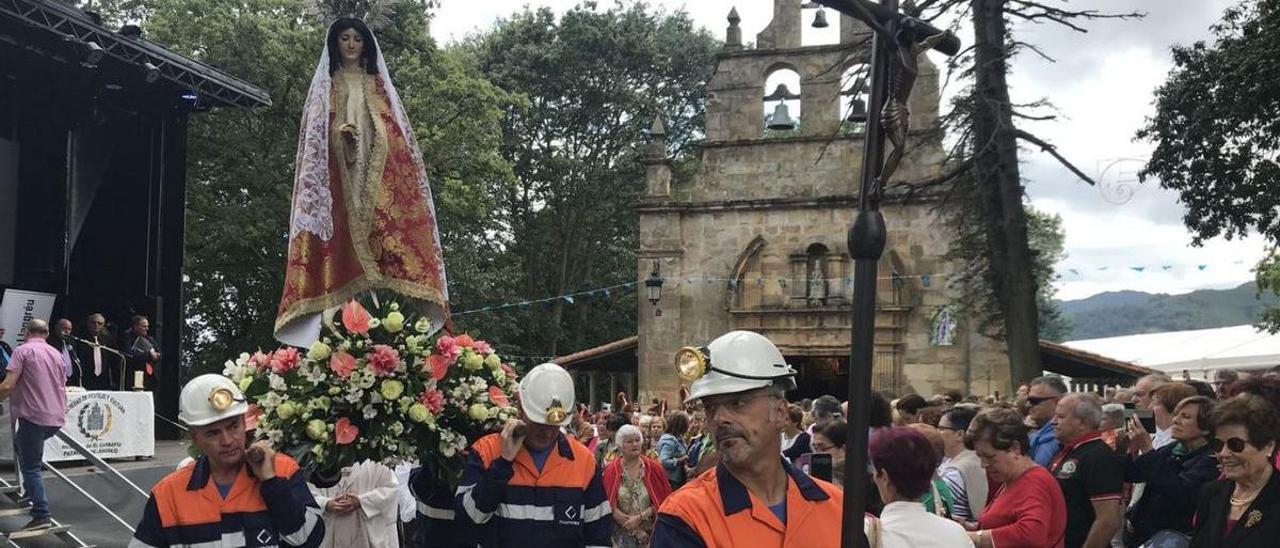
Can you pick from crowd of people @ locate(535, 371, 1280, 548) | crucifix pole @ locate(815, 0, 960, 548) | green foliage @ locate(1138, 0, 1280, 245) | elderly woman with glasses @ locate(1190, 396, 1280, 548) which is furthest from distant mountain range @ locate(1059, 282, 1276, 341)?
crucifix pole @ locate(815, 0, 960, 548)

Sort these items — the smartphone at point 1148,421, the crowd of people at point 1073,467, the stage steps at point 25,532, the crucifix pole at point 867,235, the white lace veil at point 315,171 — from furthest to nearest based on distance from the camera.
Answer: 1. the stage steps at point 25,532
2. the smartphone at point 1148,421
3. the white lace veil at point 315,171
4. the crowd of people at point 1073,467
5. the crucifix pole at point 867,235

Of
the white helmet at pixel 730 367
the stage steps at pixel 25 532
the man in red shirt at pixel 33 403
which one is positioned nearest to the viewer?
the white helmet at pixel 730 367

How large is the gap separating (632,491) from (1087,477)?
397 centimetres

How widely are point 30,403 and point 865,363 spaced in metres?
10.1

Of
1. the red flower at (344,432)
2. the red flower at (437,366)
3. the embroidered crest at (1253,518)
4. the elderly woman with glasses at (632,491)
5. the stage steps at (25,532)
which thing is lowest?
Result: the stage steps at (25,532)

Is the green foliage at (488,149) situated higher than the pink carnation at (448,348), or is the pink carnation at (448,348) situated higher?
the green foliage at (488,149)

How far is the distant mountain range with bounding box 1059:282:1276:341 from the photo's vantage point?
32812 millimetres

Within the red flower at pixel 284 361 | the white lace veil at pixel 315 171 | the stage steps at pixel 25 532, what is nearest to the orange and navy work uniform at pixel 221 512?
the red flower at pixel 284 361

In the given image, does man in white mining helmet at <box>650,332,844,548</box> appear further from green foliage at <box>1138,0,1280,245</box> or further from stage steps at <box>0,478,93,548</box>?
green foliage at <box>1138,0,1280,245</box>

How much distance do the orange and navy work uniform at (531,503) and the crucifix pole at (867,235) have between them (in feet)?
10.3

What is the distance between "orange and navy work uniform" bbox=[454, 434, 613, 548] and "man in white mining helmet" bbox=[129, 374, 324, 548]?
1.02 metres

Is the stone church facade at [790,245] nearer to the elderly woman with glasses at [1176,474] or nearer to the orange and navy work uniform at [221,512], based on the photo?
the elderly woman with glasses at [1176,474]

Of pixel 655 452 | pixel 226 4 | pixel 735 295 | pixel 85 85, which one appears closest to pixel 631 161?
pixel 735 295

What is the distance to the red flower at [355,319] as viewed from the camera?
20.2ft
